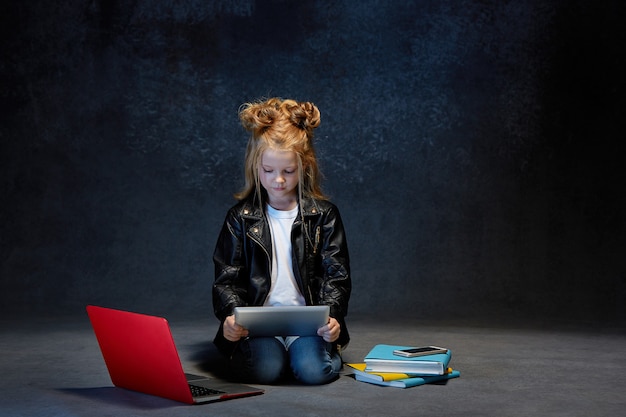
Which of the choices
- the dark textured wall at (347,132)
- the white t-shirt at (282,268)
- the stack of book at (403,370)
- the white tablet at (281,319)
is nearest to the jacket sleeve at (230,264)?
the white t-shirt at (282,268)

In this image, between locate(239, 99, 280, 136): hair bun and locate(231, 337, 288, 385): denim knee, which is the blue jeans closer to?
locate(231, 337, 288, 385): denim knee

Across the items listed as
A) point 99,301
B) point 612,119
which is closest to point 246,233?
point 99,301

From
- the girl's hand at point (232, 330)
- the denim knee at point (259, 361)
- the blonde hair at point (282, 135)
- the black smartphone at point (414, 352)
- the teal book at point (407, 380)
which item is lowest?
the teal book at point (407, 380)

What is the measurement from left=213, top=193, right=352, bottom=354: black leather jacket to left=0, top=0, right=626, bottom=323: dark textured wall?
190cm

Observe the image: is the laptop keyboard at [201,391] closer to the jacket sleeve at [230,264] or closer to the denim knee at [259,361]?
the denim knee at [259,361]

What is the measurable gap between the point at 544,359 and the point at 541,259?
1711 mm

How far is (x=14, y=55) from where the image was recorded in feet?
17.5

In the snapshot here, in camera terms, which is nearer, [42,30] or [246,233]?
[246,233]

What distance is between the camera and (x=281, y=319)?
9.70 feet

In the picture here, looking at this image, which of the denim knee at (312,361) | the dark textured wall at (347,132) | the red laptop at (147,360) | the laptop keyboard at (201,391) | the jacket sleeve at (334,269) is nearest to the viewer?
the red laptop at (147,360)

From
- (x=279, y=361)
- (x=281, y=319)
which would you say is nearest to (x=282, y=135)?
(x=281, y=319)

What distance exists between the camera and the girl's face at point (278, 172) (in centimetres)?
321

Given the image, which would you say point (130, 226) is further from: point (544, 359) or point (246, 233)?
point (544, 359)

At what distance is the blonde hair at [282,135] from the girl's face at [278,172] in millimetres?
19
